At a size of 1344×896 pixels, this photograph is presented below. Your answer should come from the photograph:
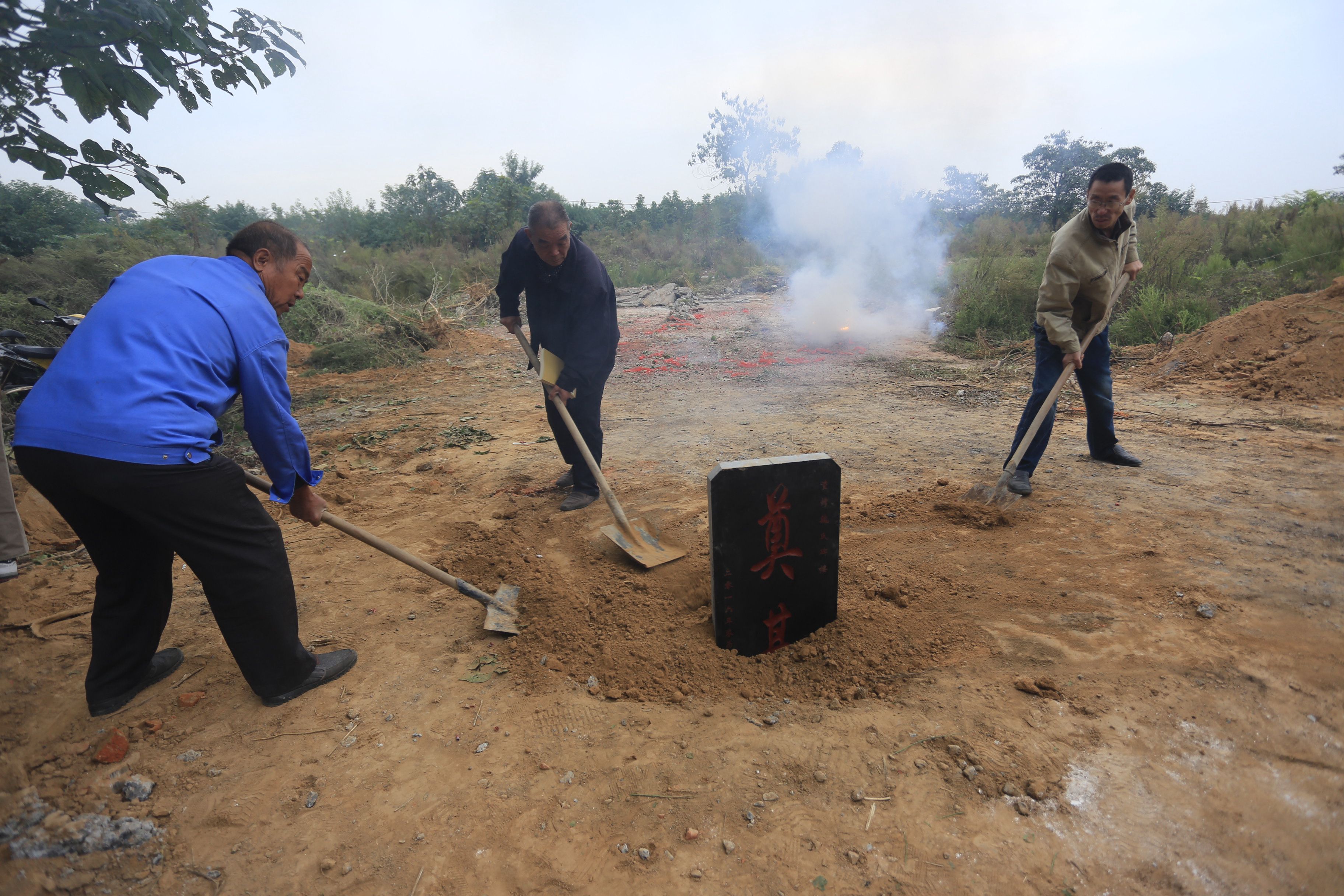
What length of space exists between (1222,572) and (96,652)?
457cm

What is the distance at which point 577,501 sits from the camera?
12.9 feet

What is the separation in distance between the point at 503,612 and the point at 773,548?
1.25 meters

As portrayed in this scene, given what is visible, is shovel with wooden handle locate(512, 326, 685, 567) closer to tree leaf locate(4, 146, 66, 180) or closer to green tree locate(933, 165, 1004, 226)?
tree leaf locate(4, 146, 66, 180)

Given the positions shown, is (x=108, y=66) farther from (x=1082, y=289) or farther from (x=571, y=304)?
(x=1082, y=289)

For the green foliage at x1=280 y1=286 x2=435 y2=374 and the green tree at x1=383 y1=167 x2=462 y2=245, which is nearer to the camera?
the green foliage at x1=280 y1=286 x2=435 y2=374

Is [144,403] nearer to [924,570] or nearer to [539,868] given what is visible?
[539,868]

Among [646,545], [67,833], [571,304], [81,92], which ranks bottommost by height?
[67,833]

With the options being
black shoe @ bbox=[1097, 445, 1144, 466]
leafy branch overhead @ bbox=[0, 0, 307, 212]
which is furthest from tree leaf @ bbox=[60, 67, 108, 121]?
black shoe @ bbox=[1097, 445, 1144, 466]

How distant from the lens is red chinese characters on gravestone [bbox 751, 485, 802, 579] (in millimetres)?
2324

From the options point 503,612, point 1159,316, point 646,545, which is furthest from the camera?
point 1159,316

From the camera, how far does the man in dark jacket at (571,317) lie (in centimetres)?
372

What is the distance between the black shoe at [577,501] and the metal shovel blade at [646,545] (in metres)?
0.53

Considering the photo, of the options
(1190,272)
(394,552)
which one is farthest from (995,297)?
(394,552)

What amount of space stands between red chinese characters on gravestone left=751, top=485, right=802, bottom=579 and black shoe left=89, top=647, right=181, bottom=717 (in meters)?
2.37
